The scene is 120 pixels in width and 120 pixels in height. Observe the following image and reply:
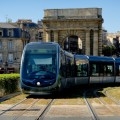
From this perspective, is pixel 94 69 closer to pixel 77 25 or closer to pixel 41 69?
pixel 41 69

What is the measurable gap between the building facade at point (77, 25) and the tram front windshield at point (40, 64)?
48134 mm

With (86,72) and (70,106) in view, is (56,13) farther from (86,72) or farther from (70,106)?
(70,106)

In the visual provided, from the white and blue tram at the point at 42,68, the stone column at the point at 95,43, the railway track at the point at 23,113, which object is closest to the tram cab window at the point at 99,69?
the white and blue tram at the point at 42,68

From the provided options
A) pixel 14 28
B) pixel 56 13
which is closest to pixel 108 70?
pixel 56 13

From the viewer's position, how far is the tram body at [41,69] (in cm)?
2611

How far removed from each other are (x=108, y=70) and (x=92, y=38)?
115 ft

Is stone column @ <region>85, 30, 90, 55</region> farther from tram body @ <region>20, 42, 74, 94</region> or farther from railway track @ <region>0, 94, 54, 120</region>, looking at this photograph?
railway track @ <region>0, 94, 54, 120</region>

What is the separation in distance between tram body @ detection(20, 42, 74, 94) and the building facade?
48.0 metres

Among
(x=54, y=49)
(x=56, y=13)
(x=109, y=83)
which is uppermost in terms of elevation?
(x=56, y=13)

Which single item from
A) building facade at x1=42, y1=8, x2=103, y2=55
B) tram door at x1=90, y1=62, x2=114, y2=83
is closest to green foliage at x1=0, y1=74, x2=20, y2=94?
tram door at x1=90, y1=62, x2=114, y2=83

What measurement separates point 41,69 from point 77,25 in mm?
49942

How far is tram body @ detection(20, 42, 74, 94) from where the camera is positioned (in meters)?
26.1

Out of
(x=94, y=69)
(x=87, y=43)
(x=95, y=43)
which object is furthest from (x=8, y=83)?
(x=95, y=43)

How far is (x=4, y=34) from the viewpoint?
103 meters
